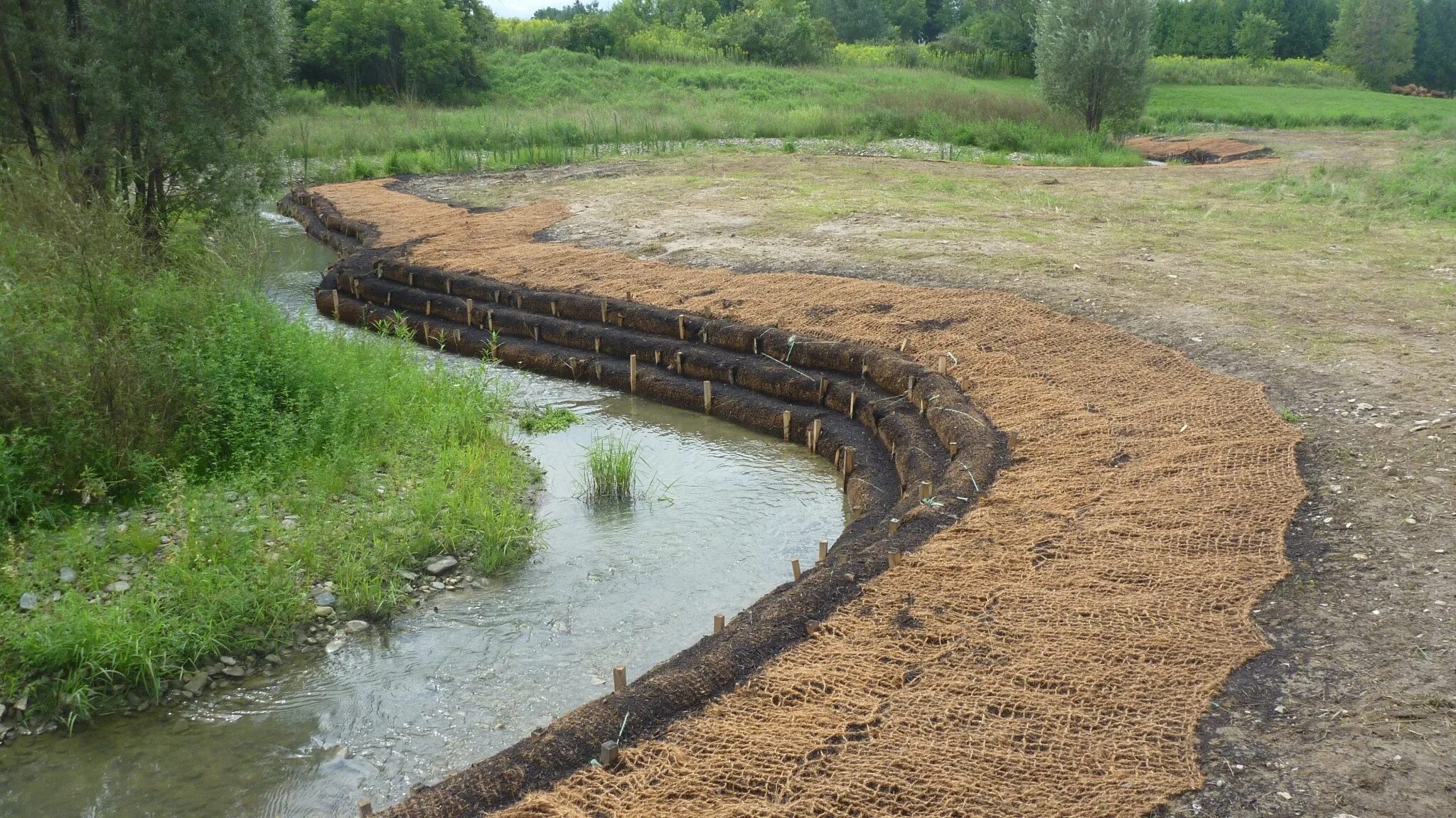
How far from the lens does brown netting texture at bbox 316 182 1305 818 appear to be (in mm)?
3635

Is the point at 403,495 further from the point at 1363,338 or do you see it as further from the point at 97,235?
the point at 1363,338

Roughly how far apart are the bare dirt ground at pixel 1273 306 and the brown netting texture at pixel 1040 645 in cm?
22

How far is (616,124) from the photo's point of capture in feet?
83.5

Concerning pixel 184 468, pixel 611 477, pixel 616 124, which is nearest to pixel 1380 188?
pixel 611 477

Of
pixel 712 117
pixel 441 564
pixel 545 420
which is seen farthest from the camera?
pixel 712 117

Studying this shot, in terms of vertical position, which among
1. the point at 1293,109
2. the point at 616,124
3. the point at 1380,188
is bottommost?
the point at 1380,188

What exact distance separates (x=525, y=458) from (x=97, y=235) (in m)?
3.60

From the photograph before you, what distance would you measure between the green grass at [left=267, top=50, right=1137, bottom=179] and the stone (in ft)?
43.2

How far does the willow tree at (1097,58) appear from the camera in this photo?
2441 cm

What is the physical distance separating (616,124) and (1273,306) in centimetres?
1867

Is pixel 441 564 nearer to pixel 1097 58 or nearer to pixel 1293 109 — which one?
pixel 1097 58

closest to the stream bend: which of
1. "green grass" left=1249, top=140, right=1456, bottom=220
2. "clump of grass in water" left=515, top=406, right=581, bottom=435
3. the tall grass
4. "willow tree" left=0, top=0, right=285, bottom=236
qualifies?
"clump of grass in water" left=515, top=406, right=581, bottom=435

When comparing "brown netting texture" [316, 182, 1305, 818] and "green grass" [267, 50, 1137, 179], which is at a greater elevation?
"green grass" [267, 50, 1137, 179]

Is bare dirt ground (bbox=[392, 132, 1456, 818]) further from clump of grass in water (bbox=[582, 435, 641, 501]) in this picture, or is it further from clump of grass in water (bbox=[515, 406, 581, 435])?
clump of grass in water (bbox=[582, 435, 641, 501])
